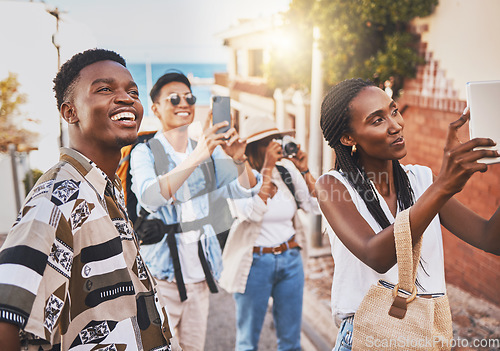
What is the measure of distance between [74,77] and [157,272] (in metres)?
1.40

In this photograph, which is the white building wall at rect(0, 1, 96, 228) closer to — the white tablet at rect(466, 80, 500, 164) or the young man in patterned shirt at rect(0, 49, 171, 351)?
the young man in patterned shirt at rect(0, 49, 171, 351)

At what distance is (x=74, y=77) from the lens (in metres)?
1.35

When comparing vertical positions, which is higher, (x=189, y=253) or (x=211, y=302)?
(x=189, y=253)

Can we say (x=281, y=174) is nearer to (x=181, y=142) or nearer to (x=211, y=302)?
(x=181, y=142)

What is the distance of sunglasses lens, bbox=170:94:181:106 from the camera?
246 cm

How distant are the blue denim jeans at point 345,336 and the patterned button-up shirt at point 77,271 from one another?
25.5 inches

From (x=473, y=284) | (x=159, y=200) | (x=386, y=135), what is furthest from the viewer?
(x=473, y=284)

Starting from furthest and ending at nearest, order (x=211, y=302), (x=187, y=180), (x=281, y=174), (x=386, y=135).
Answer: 1. (x=211, y=302)
2. (x=281, y=174)
3. (x=187, y=180)
4. (x=386, y=135)

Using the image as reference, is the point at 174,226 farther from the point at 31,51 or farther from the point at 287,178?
the point at 31,51

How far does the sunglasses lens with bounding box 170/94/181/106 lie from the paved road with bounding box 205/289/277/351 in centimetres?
232

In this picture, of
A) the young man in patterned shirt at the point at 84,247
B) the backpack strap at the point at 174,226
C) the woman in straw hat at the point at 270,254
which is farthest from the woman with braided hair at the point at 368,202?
the woman in straw hat at the point at 270,254

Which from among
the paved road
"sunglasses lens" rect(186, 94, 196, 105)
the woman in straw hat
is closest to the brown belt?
the woman in straw hat

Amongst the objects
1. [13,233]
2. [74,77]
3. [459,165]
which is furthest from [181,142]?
[459,165]

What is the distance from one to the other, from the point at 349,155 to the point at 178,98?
1.25m
